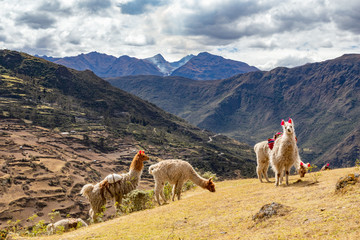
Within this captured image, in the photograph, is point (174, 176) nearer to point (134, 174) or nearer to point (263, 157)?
point (134, 174)

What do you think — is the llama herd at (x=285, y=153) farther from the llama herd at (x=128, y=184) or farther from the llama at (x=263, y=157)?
the llama herd at (x=128, y=184)

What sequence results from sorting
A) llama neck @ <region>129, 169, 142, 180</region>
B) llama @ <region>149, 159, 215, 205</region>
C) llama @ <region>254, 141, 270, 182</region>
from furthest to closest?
llama neck @ <region>129, 169, 142, 180</region>
llama @ <region>254, 141, 270, 182</region>
llama @ <region>149, 159, 215, 205</region>

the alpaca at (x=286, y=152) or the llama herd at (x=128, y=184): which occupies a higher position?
the alpaca at (x=286, y=152)

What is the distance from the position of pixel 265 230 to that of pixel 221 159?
191 meters

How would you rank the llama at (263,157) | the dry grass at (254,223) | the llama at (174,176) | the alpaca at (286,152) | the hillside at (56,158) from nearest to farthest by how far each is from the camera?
1. the dry grass at (254,223)
2. the alpaca at (286,152)
3. the llama at (174,176)
4. the llama at (263,157)
5. the hillside at (56,158)

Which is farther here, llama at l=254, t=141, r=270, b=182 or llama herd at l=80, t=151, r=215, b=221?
llama at l=254, t=141, r=270, b=182

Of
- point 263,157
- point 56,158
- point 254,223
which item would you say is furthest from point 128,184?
point 56,158

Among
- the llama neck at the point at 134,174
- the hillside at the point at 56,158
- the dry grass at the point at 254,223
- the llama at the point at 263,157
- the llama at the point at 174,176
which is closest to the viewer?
the dry grass at the point at 254,223

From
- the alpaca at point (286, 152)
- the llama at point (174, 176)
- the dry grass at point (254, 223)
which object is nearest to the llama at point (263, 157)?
the alpaca at point (286, 152)

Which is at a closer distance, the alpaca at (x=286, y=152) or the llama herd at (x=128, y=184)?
the alpaca at (x=286, y=152)

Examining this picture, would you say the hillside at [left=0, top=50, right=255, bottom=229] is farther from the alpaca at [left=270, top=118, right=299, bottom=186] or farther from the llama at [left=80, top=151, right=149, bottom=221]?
the alpaca at [left=270, top=118, right=299, bottom=186]

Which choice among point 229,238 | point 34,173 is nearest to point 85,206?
point 34,173

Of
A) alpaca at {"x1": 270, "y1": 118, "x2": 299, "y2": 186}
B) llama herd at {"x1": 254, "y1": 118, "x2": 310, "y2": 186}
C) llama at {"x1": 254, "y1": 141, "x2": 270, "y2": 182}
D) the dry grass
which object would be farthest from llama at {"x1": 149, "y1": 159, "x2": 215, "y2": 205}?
alpaca at {"x1": 270, "y1": 118, "x2": 299, "y2": 186}

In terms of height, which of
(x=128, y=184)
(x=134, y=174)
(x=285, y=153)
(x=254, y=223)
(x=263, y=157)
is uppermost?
(x=285, y=153)
